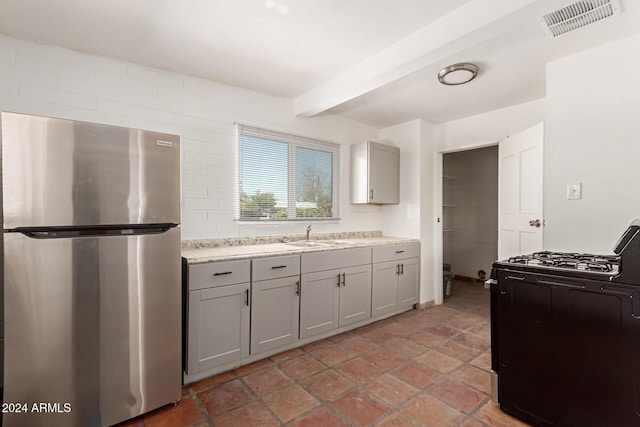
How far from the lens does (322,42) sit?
2.23 m

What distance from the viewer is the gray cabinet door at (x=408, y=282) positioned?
3619 millimetres

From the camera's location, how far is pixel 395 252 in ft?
11.6

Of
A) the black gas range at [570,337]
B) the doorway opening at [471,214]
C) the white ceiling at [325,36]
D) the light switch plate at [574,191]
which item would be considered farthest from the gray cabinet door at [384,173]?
the black gas range at [570,337]

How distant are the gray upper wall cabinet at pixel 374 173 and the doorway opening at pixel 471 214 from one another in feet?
4.69

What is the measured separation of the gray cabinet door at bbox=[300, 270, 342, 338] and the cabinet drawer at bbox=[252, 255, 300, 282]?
16 centimetres

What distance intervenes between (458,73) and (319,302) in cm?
238

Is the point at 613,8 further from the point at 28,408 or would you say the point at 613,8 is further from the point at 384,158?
the point at 28,408

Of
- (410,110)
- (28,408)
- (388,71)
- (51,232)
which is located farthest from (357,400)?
(410,110)

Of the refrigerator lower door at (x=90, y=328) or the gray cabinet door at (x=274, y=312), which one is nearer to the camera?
the refrigerator lower door at (x=90, y=328)

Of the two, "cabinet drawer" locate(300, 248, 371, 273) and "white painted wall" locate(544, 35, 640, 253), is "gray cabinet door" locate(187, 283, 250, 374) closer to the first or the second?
"cabinet drawer" locate(300, 248, 371, 273)

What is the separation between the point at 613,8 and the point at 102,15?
3.14 meters

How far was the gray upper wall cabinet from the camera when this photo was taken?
375cm

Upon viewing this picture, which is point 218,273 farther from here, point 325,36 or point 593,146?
point 593,146

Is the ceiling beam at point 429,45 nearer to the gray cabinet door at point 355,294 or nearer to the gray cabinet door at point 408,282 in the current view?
the gray cabinet door at point 355,294
